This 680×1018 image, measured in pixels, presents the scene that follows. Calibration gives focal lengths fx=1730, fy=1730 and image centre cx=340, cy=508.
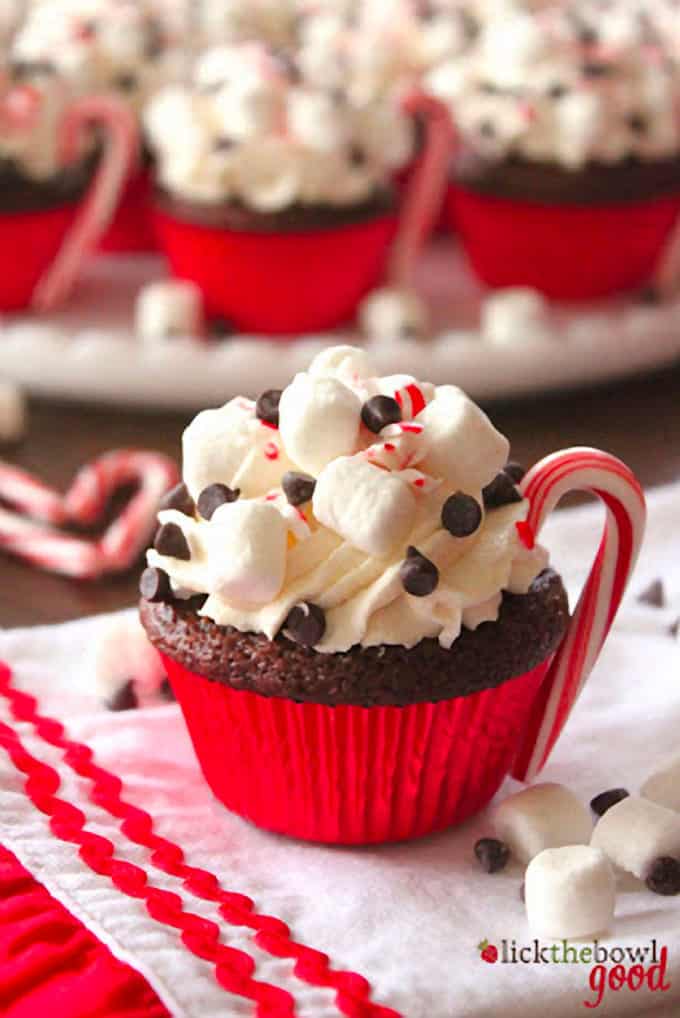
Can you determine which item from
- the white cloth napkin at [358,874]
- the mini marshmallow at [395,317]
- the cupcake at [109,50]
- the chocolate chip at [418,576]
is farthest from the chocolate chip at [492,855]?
the cupcake at [109,50]

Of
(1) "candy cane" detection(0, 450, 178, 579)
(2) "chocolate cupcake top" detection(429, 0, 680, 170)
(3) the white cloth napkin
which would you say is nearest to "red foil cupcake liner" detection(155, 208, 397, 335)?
(2) "chocolate cupcake top" detection(429, 0, 680, 170)

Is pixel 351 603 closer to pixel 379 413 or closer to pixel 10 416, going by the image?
pixel 379 413

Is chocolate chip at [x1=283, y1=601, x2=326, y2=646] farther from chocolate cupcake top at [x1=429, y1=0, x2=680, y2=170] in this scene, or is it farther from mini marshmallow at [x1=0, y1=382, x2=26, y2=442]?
chocolate cupcake top at [x1=429, y1=0, x2=680, y2=170]

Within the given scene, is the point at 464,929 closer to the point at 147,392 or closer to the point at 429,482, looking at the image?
the point at 429,482

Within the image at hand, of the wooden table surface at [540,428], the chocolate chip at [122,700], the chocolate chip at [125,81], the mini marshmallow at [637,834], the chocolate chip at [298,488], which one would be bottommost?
the wooden table surface at [540,428]

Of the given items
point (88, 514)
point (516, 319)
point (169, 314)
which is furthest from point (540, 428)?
point (88, 514)

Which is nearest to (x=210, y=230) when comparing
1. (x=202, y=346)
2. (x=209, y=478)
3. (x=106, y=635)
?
(x=202, y=346)

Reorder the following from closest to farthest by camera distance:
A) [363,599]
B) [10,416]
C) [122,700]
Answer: [363,599] < [122,700] < [10,416]

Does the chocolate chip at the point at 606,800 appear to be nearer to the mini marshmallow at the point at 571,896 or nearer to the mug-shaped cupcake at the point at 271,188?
the mini marshmallow at the point at 571,896
